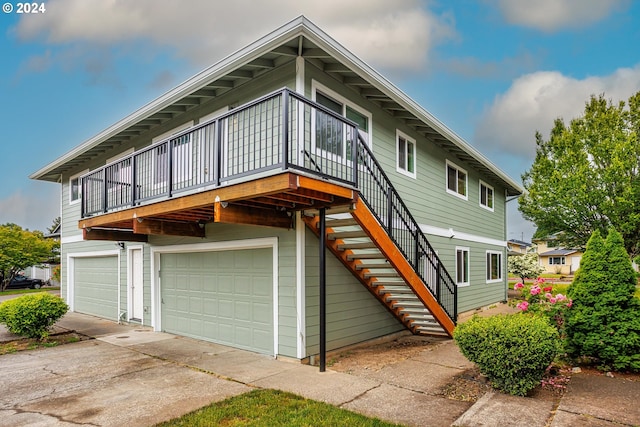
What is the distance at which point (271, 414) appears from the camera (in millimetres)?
4594

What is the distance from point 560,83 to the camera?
78.5ft

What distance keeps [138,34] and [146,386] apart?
1197cm

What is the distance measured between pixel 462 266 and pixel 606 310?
736 cm

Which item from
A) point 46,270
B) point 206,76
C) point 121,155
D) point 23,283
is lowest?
point 23,283

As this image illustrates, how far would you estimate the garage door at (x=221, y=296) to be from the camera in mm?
7664

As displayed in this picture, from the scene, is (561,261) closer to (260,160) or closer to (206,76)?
(206,76)

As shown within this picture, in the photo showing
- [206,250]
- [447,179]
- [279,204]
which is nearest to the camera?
[279,204]

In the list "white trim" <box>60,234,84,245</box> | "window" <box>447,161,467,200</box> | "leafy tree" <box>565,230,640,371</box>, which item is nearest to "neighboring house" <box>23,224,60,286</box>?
"white trim" <box>60,234,84,245</box>

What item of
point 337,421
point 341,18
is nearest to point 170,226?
point 337,421

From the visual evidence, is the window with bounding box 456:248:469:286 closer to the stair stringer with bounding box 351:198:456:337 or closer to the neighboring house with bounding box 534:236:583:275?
the stair stringer with bounding box 351:198:456:337

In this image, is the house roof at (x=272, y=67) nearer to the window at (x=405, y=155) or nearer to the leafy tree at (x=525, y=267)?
the window at (x=405, y=155)

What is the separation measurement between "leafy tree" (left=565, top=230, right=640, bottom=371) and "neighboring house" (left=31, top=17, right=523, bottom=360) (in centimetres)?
255

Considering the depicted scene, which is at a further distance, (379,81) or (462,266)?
(462,266)

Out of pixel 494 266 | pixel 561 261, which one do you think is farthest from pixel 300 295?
pixel 561 261
